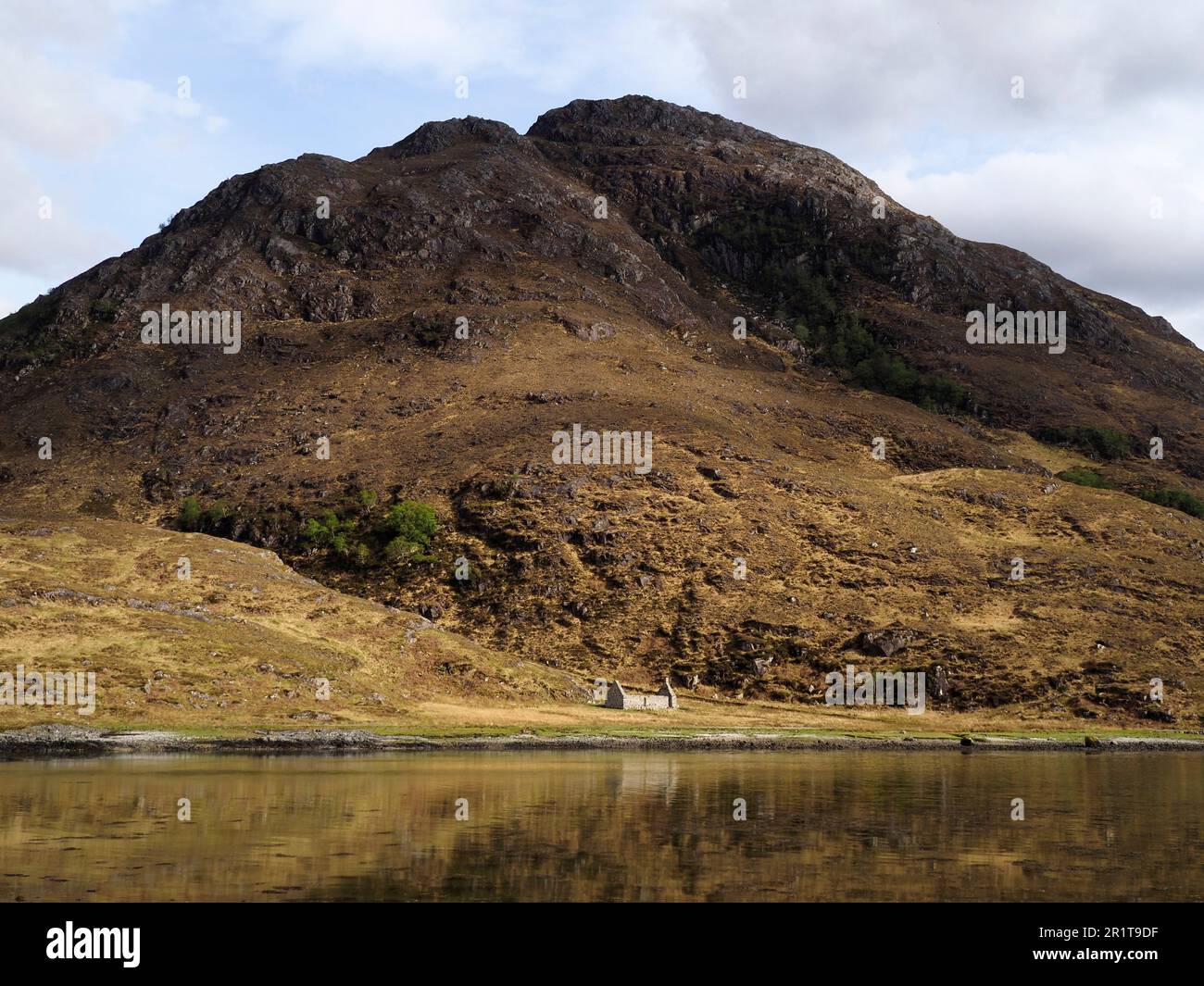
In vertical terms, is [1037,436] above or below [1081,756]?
above

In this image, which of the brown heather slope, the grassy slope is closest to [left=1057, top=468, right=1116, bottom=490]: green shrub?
the brown heather slope

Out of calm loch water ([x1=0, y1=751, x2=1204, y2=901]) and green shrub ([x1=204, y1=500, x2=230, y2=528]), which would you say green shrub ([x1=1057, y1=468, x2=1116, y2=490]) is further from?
calm loch water ([x1=0, y1=751, x2=1204, y2=901])

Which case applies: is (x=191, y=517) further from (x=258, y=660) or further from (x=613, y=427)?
(x=258, y=660)

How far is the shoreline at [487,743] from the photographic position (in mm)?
56406

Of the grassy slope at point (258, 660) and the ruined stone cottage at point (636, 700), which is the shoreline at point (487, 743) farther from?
the ruined stone cottage at point (636, 700)

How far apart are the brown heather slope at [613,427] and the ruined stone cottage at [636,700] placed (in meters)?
9.24

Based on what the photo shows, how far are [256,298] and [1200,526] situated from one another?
115 m

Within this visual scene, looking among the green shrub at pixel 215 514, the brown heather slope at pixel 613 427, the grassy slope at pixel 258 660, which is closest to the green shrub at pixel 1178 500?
the brown heather slope at pixel 613 427

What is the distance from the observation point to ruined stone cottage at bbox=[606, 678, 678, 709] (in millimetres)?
82688
